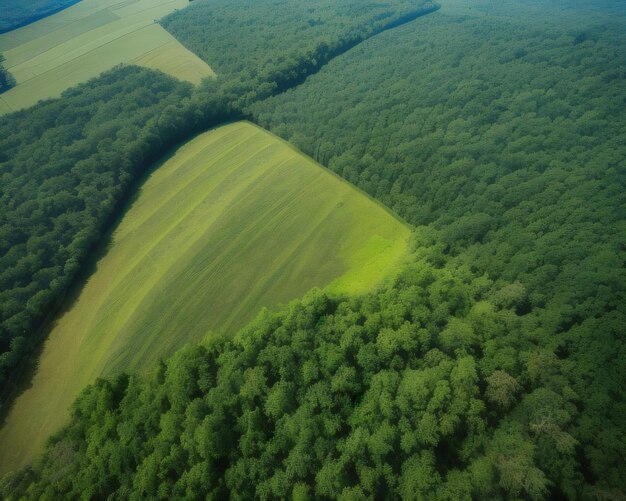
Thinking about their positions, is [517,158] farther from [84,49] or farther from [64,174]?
[84,49]

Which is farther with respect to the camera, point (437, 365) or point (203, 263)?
point (203, 263)

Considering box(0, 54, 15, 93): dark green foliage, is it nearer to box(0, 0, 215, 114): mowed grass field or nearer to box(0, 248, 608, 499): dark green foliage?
box(0, 0, 215, 114): mowed grass field

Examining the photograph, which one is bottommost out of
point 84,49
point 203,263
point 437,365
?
point 203,263

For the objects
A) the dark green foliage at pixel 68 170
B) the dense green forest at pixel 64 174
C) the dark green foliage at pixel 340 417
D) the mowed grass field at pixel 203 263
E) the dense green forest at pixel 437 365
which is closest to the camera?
the dark green foliage at pixel 340 417

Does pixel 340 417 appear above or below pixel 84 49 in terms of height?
below

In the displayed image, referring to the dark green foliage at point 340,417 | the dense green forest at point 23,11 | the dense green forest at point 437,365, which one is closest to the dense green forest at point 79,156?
the dense green forest at point 437,365

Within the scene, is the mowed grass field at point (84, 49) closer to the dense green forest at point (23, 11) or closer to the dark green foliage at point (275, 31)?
the dense green forest at point (23, 11)

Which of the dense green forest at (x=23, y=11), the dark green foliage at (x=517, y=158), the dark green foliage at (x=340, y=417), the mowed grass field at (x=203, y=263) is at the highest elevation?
the dense green forest at (x=23, y=11)

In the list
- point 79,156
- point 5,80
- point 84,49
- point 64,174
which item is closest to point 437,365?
point 64,174
